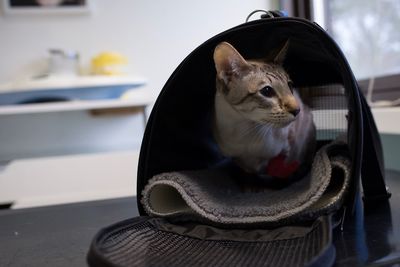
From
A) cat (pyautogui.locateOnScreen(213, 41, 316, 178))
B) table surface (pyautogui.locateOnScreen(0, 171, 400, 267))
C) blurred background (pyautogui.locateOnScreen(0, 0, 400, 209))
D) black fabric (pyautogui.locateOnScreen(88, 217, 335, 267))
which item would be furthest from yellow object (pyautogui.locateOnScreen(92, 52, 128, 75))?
black fabric (pyautogui.locateOnScreen(88, 217, 335, 267))

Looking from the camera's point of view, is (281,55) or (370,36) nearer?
(281,55)

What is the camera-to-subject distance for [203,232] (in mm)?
569

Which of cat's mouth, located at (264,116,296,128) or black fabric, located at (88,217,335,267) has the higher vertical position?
cat's mouth, located at (264,116,296,128)

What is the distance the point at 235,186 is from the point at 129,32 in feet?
3.74

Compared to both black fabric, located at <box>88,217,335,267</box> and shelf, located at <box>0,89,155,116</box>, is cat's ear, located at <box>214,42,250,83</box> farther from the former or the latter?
shelf, located at <box>0,89,155,116</box>

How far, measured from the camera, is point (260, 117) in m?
0.72

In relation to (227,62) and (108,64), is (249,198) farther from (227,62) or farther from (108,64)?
(108,64)

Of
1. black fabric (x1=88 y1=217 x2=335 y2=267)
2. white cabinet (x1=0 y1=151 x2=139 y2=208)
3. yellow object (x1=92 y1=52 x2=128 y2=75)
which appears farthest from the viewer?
yellow object (x1=92 y1=52 x2=128 y2=75)

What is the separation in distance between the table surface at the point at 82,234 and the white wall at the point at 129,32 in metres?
0.90

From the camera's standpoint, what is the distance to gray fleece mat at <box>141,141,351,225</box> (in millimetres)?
564

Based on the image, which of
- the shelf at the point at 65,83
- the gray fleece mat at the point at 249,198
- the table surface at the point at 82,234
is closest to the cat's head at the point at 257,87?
the gray fleece mat at the point at 249,198

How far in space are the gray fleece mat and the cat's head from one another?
0.10 meters

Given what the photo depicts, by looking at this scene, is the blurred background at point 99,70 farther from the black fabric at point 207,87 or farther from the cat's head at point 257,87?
the cat's head at point 257,87

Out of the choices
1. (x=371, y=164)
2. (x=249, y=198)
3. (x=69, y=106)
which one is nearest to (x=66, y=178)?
(x=69, y=106)
